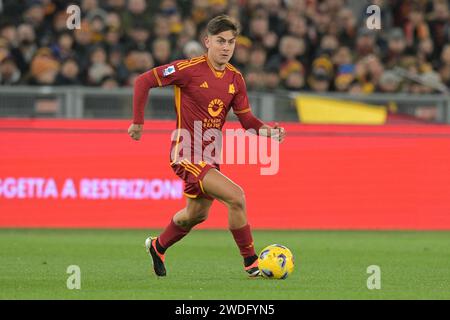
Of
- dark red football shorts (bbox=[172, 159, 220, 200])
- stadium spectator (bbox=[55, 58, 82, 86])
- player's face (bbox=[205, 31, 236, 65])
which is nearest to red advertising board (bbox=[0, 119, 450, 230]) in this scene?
stadium spectator (bbox=[55, 58, 82, 86])

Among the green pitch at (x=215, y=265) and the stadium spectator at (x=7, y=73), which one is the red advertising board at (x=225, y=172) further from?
the stadium spectator at (x=7, y=73)

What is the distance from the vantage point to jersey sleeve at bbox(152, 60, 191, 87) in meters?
11.3

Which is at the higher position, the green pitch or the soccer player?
the soccer player

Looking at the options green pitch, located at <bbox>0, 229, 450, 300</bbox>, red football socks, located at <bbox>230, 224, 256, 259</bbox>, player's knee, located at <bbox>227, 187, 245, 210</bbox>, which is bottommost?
green pitch, located at <bbox>0, 229, 450, 300</bbox>

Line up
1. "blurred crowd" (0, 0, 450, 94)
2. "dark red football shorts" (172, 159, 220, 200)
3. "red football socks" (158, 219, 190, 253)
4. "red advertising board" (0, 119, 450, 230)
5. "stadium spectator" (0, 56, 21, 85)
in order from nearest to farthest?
"dark red football shorts" (172, 159, 220, 200) < "red football socks" (158, 219, 190, 253) < "red advertising board" (0, 119, 450, 230) < "stadium spectator" (0, 56, 21, 85) < "blurred crowd" (0, 0, 450, 94)

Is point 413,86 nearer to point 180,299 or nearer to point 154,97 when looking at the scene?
point 154,97

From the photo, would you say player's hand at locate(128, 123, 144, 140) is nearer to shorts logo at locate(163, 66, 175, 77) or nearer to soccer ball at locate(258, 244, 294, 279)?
shorts logo at locate(163, 66, 175, 77)

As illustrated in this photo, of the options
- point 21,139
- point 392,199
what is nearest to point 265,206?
point 392,199

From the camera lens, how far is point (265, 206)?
57.0ft

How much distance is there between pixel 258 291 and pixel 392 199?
24.8ft

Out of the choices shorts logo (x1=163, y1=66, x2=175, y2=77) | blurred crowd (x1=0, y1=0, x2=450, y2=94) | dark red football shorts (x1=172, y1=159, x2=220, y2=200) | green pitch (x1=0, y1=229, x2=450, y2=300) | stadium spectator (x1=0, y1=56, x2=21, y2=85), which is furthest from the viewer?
blurred crowd (x1=0, y1=0, x2=450, y2=94)

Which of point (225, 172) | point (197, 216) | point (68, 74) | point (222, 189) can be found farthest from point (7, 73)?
point (222, 189)

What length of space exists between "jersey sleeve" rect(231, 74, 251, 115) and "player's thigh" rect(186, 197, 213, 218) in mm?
952

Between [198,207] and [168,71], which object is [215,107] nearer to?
[168,71]
